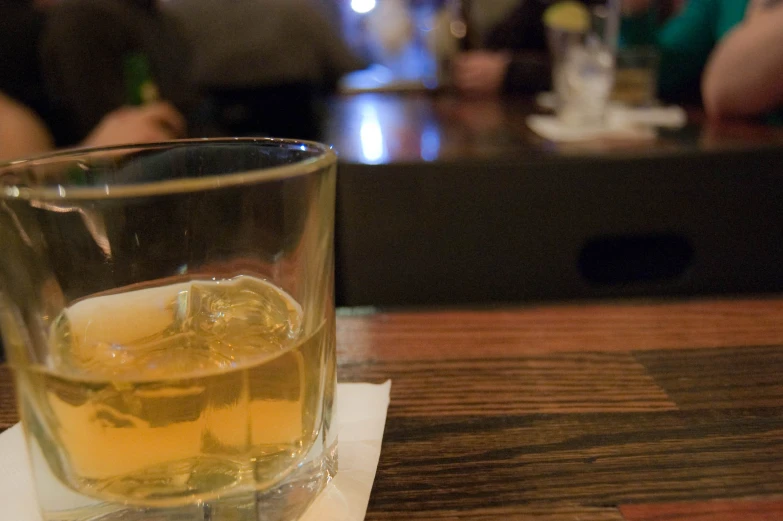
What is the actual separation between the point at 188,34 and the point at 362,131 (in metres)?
1.13

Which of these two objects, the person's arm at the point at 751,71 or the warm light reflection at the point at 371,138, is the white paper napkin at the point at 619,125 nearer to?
the person's arm at the point at 751,71

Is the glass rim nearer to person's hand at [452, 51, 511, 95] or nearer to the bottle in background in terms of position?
the bottle in background

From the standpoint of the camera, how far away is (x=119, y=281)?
0.30m

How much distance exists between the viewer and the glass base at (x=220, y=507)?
26 cm

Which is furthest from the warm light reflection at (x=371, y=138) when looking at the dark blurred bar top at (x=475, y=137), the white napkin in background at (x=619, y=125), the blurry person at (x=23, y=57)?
the blurry person at (x=23, y=57)

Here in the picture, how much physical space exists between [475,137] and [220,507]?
0.92m

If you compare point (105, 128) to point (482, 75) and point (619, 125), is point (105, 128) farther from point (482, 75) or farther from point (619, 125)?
→ point (482, 75)

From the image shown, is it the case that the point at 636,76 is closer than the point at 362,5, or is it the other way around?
the point at 636,76

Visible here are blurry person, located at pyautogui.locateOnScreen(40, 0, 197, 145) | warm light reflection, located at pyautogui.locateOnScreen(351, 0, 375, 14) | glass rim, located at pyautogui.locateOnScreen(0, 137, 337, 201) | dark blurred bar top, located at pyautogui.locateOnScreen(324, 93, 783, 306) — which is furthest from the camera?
warm light reflection, located at pyautogui.locateOnScreen(351, 0, 375, 14)

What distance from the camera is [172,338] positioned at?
0.30 metres

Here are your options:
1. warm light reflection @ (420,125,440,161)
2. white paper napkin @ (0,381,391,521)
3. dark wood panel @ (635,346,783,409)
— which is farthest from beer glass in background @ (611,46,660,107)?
white paper napkin @ (0,381,391,521)

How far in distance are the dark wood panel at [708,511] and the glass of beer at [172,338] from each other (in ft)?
0.48

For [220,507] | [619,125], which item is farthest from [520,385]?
[619,125]

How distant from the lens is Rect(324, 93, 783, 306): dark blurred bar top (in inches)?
35.6
